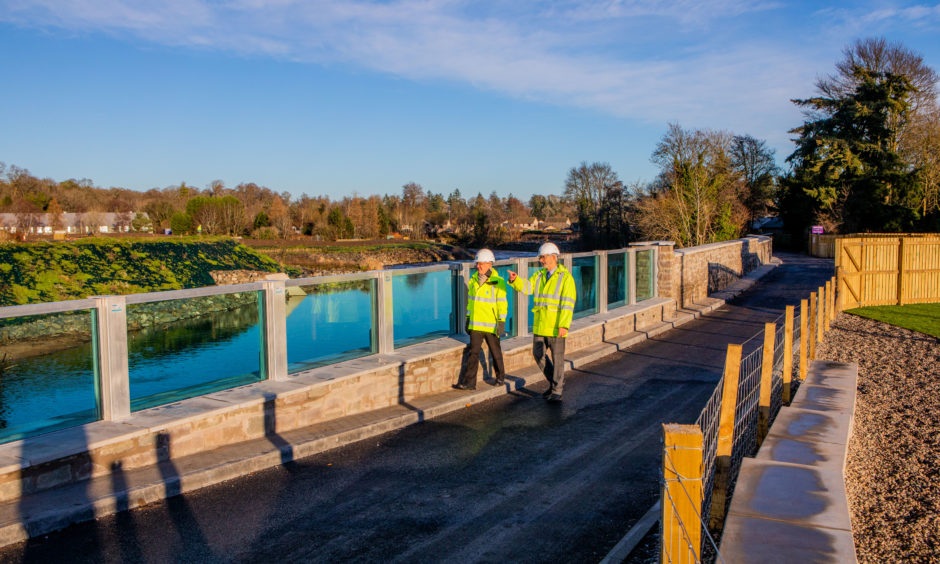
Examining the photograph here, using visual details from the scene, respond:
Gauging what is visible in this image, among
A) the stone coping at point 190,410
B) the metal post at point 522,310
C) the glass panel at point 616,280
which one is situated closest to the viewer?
the stone coping at point 190,410

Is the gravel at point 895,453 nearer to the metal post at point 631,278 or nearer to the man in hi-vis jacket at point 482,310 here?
the metal post at point 631,278

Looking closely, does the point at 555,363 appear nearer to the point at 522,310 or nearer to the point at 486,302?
the point at 486,302

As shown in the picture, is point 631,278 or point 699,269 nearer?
point 631,278

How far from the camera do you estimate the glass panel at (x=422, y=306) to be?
383 inches

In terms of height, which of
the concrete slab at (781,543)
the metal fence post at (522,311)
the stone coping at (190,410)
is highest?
the metal fence post at (522,311)

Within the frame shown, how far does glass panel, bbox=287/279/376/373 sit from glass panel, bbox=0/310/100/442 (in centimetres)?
234

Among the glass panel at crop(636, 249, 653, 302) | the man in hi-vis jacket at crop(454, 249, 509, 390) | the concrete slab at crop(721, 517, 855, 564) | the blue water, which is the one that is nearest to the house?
the glass panel at crop(636, 249, 653, 302)

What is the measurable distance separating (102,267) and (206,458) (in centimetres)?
890

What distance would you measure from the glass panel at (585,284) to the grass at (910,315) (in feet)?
23.0

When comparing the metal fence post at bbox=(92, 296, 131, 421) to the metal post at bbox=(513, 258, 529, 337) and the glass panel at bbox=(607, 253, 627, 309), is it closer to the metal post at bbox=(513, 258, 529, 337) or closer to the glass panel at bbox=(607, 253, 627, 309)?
the metal post at bbox=(513, 258, 529, 337)

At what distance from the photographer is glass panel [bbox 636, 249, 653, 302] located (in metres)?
17.1

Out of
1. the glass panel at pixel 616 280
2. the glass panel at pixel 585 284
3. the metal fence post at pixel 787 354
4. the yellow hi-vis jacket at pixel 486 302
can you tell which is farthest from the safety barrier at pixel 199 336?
the glass panel at pixel 616 280

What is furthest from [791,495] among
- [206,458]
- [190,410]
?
[190,410]

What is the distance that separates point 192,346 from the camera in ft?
24.6
